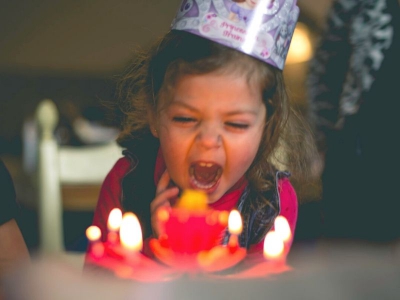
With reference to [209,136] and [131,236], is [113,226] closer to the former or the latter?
[131,236]

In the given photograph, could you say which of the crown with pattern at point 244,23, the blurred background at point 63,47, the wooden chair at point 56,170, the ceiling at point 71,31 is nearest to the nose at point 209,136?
the crown with pattern at point 244,23

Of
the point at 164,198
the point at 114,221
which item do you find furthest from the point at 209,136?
the point at 114,221

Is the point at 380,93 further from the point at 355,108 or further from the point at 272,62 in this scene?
the point at 272,62

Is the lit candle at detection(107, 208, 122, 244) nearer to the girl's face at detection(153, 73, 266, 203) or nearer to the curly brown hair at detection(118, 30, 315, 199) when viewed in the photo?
the girl's face at detection(153, 73, 266, 203)

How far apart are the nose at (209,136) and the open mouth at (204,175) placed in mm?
49

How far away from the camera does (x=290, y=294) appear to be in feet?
0.56

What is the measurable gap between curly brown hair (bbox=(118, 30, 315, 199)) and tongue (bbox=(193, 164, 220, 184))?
0.43 feet

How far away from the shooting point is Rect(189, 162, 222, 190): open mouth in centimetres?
75

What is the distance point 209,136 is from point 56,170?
528mm

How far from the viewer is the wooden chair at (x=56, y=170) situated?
107 centimetres

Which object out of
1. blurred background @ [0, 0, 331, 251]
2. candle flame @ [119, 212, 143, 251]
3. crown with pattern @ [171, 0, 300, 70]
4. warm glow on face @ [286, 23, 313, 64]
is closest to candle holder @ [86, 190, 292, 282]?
candle flame @ [119, 212, 143, 251]

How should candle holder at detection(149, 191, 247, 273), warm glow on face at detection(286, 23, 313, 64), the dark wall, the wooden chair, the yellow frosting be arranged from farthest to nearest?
the dark wall
warm glow on face at detection(286, 23, 313, 64)
the wooden chair
the yellow frosting
candle holder at detection(149, 191, 247, 273)

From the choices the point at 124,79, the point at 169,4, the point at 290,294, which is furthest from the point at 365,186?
the point at 169,4

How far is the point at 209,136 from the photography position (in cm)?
69
